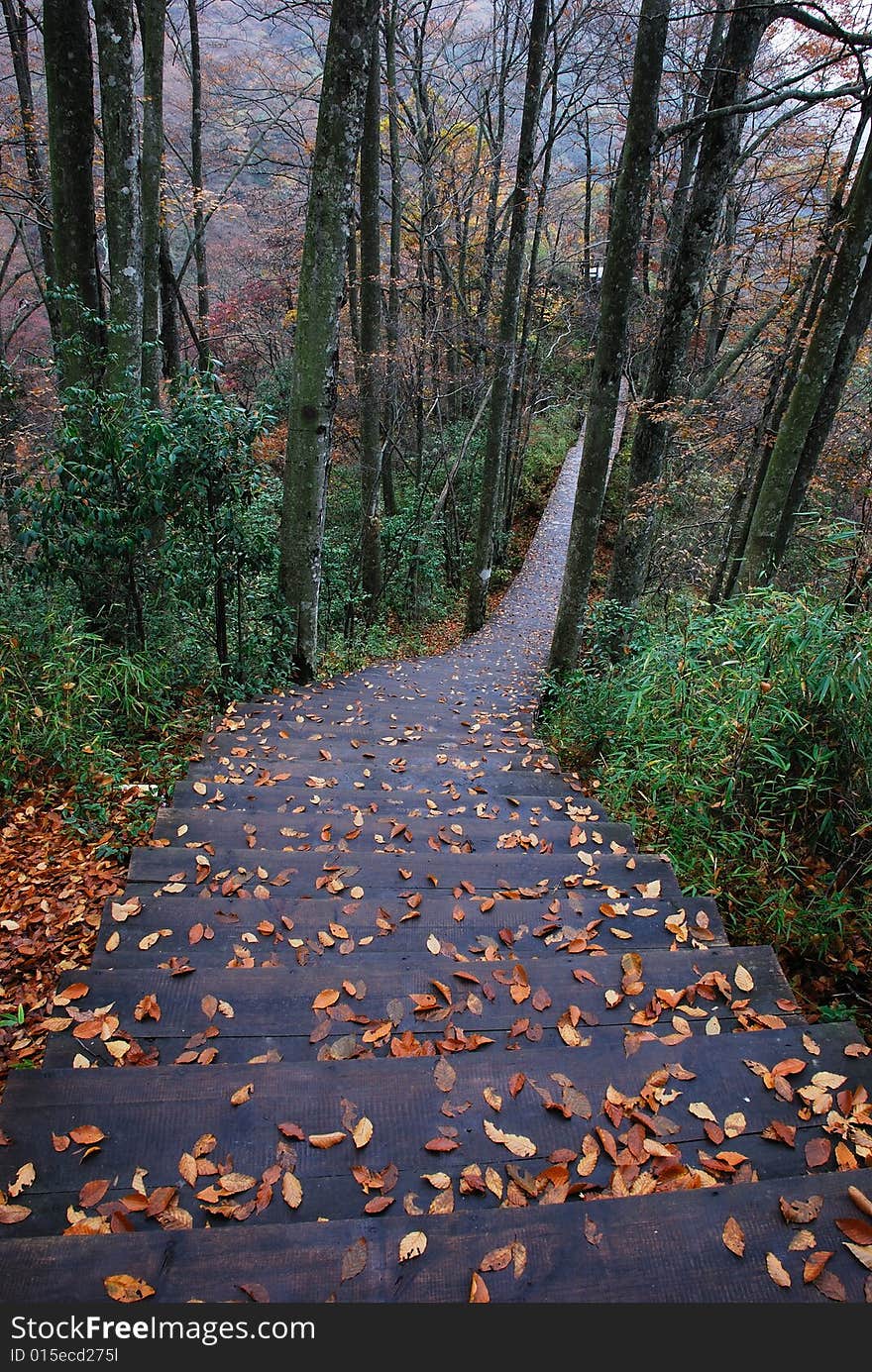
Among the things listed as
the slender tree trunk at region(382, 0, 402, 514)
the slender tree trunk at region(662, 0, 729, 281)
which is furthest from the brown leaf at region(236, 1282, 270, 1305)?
the slender tree trunk at region(382, 0, 402, 514)

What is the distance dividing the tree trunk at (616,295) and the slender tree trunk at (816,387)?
1699mm

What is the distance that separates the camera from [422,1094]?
1824mm

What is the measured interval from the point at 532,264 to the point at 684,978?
1476cm

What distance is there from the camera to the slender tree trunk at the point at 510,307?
8.99 m

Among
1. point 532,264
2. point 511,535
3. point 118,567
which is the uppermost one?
point 532,264

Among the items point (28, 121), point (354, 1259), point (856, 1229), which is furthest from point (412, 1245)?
point (28, 121)

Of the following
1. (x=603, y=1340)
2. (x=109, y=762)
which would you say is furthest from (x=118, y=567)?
(x=603, y=1340)

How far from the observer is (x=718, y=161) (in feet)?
19.0

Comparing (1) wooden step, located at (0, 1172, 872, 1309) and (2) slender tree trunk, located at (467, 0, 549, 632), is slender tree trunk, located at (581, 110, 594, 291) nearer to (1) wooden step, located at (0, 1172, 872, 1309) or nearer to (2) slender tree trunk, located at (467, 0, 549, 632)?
(2) slender tree trunk, located at (467, 0, 549, 632)

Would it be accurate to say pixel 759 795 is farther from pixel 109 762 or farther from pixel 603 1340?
pixel 109 762

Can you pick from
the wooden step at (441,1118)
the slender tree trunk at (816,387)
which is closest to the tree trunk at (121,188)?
the wooden step at (441,1118)

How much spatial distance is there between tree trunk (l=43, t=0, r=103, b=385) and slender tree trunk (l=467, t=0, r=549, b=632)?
20.4 feet

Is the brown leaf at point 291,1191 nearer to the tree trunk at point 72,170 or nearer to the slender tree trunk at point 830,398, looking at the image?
the tree trunk at point 72,170

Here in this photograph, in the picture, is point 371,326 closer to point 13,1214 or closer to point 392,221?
point 392,221
